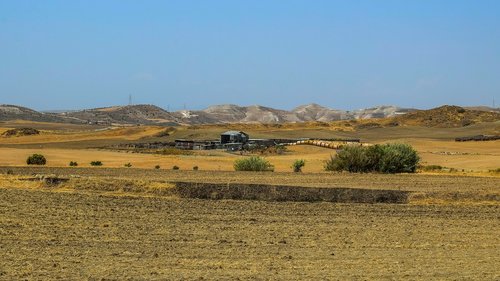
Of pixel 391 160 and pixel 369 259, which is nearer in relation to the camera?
pixel 369 259

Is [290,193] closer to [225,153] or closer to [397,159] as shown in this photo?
[397,159]

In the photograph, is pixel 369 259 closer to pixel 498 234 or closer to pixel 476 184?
pixel 498 234

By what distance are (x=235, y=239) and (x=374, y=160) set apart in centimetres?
2637

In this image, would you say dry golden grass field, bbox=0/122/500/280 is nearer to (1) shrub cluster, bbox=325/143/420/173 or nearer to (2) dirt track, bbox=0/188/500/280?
(2) dirt track, bbox=0/188/500/280

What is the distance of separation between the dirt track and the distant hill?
12325cm

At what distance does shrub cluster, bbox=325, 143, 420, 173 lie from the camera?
46.0 meters

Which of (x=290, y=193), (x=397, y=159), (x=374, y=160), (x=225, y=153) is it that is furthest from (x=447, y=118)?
(x=290, y=193)

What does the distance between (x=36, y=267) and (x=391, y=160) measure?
108 ft

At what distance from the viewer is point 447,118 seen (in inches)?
6073

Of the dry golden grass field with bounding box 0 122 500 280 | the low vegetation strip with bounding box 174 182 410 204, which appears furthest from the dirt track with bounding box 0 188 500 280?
the low vegetation strip with bounding box 174 182 410 204

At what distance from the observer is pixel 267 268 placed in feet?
54.6

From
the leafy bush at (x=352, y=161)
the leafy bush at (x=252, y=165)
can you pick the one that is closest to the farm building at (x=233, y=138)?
the leafy bush at (x=252, y=165)

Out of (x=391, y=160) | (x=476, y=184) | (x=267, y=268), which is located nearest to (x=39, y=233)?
(x=267, y=268)

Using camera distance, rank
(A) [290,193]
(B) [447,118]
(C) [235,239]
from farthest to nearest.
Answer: (B) [447,118] < (A) [290,193] < (C) [235,239]
